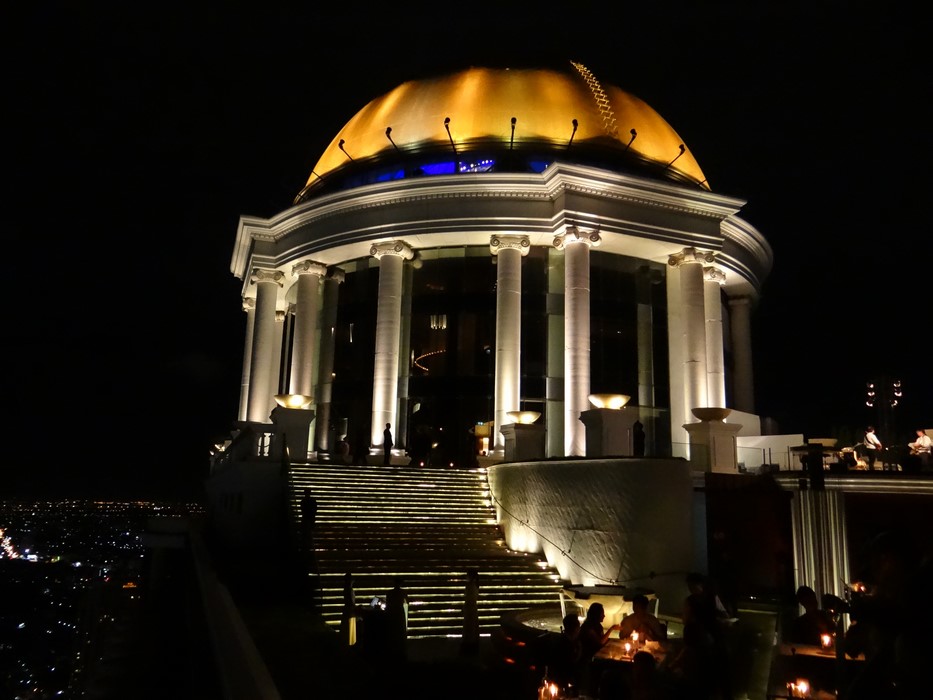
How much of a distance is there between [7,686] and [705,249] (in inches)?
2083

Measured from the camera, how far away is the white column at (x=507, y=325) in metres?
27.4

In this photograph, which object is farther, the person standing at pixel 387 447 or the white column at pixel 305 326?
the white column at pixel 305 326

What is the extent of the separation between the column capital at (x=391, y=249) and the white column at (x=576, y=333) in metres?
6.20

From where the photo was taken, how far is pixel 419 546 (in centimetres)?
1788

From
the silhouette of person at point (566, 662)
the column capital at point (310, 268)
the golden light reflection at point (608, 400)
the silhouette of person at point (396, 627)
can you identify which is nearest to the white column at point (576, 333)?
the golden light reflection at point (608, 400)

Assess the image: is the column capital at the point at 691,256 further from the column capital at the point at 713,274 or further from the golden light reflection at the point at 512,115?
the golden light reflection at the point at 512,115

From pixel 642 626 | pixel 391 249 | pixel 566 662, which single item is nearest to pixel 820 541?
pixel 642 626

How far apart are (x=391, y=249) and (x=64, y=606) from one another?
260 feet

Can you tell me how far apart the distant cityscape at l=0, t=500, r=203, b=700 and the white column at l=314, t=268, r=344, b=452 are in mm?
7006

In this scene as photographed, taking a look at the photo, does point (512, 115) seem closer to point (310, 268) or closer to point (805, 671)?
point (310, 268)

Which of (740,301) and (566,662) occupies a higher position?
(740,301)

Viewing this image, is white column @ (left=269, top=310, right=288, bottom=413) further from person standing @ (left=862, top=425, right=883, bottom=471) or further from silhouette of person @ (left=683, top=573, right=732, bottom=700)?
silhouette of person @ (left=683, top=573, right=732, bottom=700)

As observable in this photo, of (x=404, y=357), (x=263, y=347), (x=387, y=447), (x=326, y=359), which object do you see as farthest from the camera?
(x=263, y=347)

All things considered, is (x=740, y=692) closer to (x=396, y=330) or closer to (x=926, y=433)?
(x=926, y=433)
